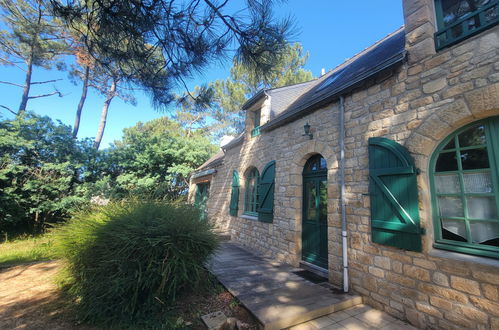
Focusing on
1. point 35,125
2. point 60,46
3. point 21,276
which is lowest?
point 21,276

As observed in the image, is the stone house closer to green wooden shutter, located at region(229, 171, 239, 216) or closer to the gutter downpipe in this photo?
the gutter downpipe

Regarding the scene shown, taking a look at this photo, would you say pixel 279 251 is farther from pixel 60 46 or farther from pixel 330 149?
pixel 60 46

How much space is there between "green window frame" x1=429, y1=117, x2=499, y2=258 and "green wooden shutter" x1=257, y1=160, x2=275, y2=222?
3427mm

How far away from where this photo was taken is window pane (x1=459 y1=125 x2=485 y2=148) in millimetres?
2322

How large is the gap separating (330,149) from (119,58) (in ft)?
12.1

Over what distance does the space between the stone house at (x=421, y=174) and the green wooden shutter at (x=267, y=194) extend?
1391mm

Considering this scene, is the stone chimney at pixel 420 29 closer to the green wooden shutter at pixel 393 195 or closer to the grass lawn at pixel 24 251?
the green wooden shutter at pixel 393 195

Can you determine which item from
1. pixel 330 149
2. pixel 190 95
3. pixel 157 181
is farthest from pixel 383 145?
pixel 157 181

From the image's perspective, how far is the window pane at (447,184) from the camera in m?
2.47

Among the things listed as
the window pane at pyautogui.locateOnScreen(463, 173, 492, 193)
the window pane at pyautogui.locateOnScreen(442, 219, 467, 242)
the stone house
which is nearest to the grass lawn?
the stone house

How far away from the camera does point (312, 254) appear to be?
4441 millimetres

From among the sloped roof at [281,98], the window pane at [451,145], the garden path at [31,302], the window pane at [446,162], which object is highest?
the sloped roof at [281,98]

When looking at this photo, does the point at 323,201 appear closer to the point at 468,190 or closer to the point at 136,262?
the point at 468,190

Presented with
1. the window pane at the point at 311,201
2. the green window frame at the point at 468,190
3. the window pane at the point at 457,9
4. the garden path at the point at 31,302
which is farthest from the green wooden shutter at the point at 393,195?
the garden path at the point at 31,302
